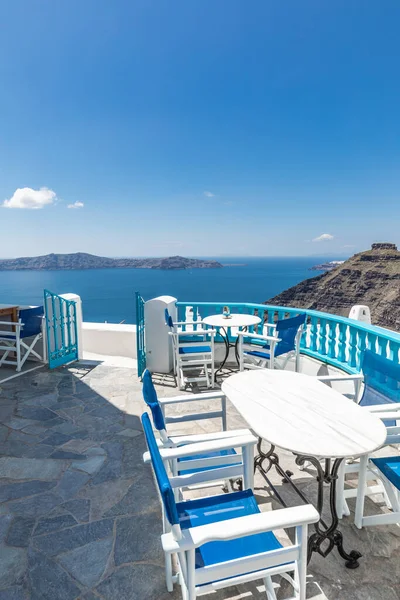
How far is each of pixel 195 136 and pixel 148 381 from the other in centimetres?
1875

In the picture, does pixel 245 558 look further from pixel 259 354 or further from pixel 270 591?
pixel 259 354

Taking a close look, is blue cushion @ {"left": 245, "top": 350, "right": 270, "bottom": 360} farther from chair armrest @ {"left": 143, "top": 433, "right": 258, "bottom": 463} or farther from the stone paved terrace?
chair armrest @ {"left": 143, "top": 433, "right": 258, "bottom": 463}

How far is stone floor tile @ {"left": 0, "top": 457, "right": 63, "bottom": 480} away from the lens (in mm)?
2365

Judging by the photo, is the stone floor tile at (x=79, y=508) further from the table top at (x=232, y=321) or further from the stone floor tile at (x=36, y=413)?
the table top at (x=232, y=321)

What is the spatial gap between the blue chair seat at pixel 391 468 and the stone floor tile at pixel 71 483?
6.37 feet

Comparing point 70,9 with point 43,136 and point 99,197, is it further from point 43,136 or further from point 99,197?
point 99,197

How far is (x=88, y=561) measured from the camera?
163 cm

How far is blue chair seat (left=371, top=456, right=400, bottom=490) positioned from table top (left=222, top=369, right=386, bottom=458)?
0.94 ft

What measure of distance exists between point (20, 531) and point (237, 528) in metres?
1.56

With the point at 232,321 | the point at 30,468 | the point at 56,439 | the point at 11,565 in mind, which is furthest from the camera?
the point at 232,321

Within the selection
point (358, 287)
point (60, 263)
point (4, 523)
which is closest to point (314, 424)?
point (4, 523)

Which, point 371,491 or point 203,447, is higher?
point 203,447

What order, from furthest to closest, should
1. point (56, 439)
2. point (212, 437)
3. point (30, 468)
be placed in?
1. point (56, 439)
2. point (30, 468)
3. point (212, 437)

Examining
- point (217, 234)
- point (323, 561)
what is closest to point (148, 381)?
point (323, 561)
